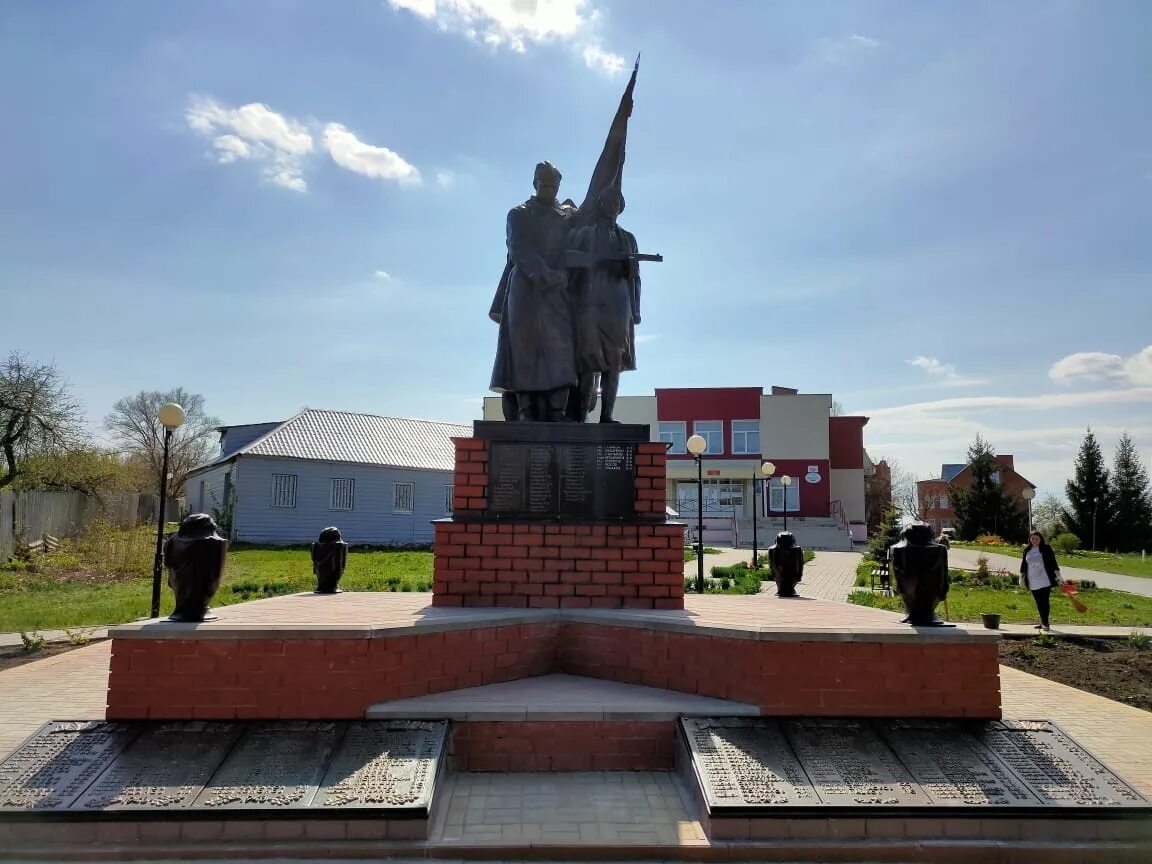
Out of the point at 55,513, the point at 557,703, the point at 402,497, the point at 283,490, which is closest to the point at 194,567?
the point at 557,703

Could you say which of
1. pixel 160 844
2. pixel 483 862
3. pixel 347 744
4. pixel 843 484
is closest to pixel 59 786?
pixel 160 844

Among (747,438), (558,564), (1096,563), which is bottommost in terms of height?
(1096,563)

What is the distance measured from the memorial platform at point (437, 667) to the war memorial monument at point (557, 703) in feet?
0.04

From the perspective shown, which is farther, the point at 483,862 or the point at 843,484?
the point at 843,484

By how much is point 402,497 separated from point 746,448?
1463 centimetres

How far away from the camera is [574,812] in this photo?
3.33 m

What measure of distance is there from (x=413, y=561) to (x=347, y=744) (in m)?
14.1

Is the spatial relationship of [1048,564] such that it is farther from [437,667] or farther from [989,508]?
[989,508]

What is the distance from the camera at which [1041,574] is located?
984 centimetres

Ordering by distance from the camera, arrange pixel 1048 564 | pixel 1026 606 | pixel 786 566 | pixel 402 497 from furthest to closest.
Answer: pixel 402 497
pixel 1026 606
pixel 1048 564
pixel 786 566

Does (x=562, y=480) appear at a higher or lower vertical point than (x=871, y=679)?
higher

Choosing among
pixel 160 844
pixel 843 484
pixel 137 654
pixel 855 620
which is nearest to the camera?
pixel 160 844

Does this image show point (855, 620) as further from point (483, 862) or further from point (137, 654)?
point (137, 654)

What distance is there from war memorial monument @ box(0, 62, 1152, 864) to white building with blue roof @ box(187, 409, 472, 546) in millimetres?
16078
